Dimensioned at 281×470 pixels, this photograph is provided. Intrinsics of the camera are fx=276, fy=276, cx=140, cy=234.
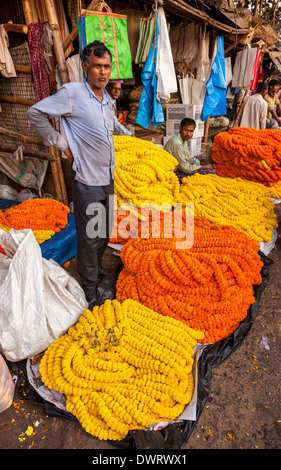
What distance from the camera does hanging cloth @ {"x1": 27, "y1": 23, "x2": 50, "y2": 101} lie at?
11.4 ft

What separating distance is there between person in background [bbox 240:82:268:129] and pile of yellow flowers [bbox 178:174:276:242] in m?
2.63

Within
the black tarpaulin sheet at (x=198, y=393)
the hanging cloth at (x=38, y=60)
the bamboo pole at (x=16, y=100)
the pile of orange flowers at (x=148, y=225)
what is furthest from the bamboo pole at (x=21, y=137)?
the black tarpaulin sheet at (x=198, y=393)

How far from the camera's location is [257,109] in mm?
5652

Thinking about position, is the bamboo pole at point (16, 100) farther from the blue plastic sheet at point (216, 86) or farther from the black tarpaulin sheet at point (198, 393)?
the blue plastic sheet at point (216, 86)

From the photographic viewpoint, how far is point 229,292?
Answer: 224 cm

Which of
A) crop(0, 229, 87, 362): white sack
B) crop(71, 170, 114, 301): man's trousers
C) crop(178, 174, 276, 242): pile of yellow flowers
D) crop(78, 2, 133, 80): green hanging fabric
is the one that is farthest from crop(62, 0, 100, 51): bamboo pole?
crop(0, 229, 87, 362): white sack

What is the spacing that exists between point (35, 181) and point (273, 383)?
4.08 metres

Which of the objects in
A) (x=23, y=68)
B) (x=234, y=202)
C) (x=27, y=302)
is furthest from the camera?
(x=23, y=68)

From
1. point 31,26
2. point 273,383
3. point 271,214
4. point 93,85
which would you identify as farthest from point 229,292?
point 31,26

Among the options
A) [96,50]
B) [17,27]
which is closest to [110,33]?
[17,27]

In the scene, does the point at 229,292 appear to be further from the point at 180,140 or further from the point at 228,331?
the point at 180,140

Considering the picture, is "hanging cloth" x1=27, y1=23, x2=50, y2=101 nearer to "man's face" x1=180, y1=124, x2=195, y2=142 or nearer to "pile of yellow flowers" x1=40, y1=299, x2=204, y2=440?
"man's face" x1=180, y1=124, x2=195, y2=142

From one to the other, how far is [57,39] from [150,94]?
159 centimetres

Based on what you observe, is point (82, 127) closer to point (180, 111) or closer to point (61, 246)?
point (61, 246)
